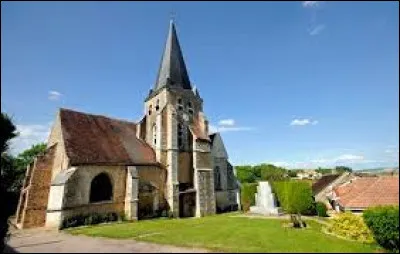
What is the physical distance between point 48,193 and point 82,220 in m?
3.60

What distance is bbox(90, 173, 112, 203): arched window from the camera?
23000 mm

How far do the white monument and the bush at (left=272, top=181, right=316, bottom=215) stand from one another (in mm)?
1343

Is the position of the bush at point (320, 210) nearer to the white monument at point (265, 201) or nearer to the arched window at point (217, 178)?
the white monument at point (265, 201)

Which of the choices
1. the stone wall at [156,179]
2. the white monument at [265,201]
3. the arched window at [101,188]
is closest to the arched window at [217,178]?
the white monument at [265,201]

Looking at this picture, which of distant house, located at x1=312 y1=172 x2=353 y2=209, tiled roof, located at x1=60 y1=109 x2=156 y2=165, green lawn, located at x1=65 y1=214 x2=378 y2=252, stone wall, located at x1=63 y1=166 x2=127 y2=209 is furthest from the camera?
distant house, located at x1=312 y1=172 x2=353 y2=209

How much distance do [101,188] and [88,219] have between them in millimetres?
2785

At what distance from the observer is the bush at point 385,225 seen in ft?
39.0

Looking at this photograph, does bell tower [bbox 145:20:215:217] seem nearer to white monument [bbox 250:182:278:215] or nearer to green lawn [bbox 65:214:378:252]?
white monument [bbox 250:182:278:215]

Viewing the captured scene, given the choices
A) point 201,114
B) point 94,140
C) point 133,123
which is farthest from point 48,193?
point 201,114

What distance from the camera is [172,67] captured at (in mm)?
32250

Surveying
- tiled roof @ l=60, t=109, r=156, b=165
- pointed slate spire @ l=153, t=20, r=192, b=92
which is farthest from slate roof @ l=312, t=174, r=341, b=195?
tiled roof @ l=60, t=109, r=156, b=165

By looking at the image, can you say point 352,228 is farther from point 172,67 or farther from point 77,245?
point 172,67

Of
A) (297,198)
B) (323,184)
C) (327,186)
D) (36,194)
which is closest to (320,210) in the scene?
(297,198)

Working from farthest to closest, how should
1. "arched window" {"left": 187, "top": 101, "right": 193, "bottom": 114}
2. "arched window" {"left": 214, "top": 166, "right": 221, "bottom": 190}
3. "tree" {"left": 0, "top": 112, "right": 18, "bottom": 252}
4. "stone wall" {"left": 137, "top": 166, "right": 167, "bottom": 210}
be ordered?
"arched window" {"left": 214, "top": 166, "right": 221, "bottom": 190}, "arched window" {"left": 187, "top": 101, "right": 193, "bottom": 114}, "stone wall" {"left": 137, "top": 166, "right": 167, "bottom": 210}, "tree" {"left": 0, "top": 112, "right": 18, "bottom": 252}
